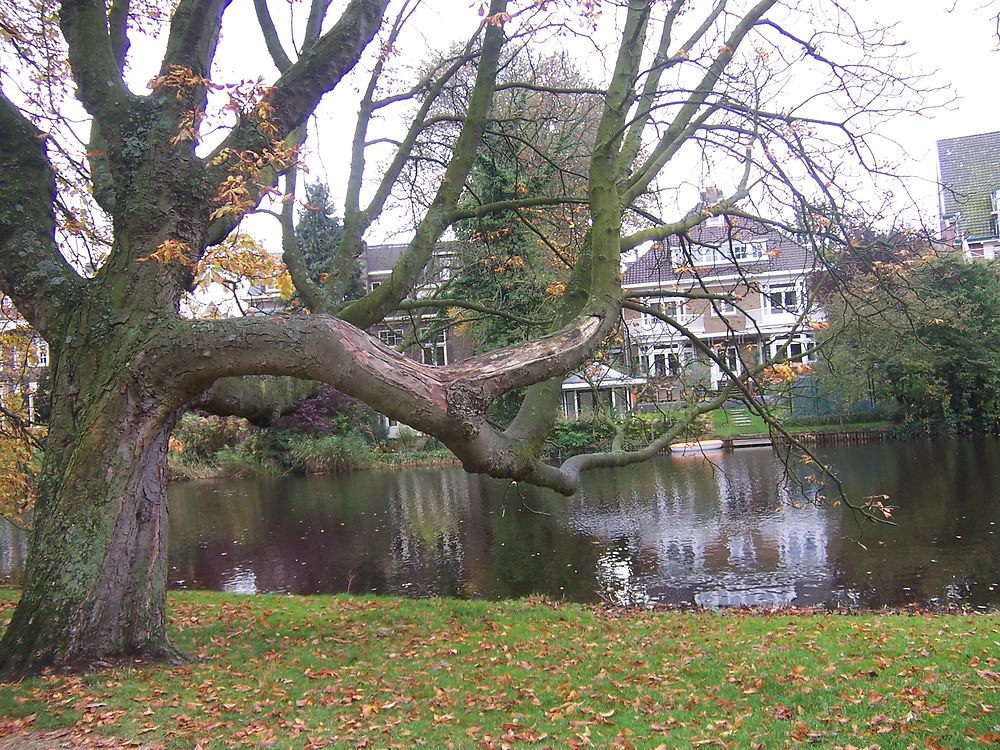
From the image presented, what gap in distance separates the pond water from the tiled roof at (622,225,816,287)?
8.04 ft

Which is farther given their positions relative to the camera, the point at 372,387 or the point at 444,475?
the point at 444,475

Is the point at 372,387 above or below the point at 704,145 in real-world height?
below

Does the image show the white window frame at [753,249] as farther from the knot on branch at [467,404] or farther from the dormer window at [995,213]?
the dormer window at [995,213]

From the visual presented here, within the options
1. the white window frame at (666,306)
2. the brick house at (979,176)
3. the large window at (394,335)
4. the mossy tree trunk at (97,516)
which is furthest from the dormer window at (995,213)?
the mossy tree trunk at (97,516)

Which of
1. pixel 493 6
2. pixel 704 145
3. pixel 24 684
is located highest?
pixel 493 6

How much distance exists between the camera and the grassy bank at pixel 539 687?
424 cm

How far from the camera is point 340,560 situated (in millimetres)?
14523

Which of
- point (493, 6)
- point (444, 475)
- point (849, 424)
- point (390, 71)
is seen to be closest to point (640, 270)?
point (849, 424)

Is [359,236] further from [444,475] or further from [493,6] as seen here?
[444,475]

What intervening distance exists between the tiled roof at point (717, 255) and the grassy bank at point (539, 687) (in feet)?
12.2

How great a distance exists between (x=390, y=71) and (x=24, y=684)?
738cm

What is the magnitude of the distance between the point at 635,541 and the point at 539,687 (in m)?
9.23

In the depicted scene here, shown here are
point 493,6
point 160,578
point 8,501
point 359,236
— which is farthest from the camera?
point 8,501

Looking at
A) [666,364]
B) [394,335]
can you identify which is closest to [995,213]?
[666,364]
